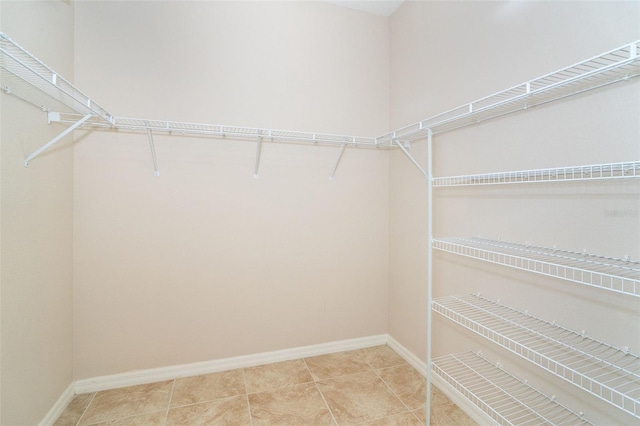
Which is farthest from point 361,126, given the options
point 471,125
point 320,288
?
point 320,288

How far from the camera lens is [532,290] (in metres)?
1.32

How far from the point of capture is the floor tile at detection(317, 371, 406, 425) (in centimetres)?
163

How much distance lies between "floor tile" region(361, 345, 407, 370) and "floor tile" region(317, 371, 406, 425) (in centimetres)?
13

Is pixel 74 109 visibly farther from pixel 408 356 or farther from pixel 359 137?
pixel 408 356

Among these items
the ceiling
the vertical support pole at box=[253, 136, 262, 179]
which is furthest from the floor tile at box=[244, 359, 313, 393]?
the ceiling

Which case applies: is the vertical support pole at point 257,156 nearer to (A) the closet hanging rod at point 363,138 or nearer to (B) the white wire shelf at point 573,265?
(A) the closet hanging rod at point 363,138

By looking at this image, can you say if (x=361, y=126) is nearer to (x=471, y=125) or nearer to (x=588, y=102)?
(x=471, y=125)

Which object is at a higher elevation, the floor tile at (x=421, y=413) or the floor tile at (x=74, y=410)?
the floor tile at (x=74, y=410)

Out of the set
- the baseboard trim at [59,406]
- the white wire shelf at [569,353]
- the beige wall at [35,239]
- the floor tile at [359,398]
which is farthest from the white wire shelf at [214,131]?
the floor tile at [359,398]

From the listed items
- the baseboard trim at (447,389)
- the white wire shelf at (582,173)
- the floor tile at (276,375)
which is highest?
the white wire shelf at (582,173)

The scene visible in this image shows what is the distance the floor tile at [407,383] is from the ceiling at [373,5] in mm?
2752

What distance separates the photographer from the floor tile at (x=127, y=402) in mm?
1615

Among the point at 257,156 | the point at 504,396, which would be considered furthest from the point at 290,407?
the point at 257,156

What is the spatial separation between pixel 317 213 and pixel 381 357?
1.22m
